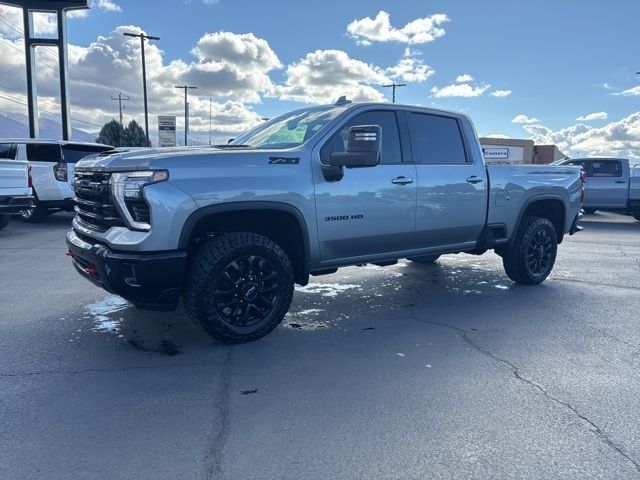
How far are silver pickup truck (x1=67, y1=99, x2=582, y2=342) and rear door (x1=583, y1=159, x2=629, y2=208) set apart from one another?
36.6 feet

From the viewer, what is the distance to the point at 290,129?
4.96m

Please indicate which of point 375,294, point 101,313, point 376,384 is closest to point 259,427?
point 376,384

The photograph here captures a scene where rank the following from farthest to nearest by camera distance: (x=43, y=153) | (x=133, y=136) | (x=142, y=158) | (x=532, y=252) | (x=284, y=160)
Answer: (x=133, y=136) < (x=43, y=153) < (x=532, y=252) < (x=284, y=160) < (x=142, y=158)

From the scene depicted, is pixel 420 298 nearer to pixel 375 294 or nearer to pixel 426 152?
pixel 375 294

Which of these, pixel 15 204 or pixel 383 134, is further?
pixel 15 204

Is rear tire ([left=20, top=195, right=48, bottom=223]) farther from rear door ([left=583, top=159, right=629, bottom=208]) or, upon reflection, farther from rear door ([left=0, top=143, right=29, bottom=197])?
rear door ([left=583, top=159, right=629, bottom=208])

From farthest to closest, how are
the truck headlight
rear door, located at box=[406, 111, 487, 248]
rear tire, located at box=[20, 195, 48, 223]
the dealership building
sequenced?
the dealership building < rear tire, located at box=[20, 195, 48, 223] < rear door, located at box=[406, 111, 487, 248] < the truck headlight

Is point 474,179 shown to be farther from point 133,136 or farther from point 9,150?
point 133,136

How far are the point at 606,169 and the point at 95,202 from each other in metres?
15.4

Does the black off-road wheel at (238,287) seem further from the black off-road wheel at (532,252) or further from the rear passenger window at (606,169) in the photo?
the rear passenger window at (606,169)

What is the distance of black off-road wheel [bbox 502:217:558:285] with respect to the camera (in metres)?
6.22

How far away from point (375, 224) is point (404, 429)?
225 cm

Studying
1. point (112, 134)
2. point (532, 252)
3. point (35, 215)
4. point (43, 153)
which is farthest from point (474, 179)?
point (112, 134)

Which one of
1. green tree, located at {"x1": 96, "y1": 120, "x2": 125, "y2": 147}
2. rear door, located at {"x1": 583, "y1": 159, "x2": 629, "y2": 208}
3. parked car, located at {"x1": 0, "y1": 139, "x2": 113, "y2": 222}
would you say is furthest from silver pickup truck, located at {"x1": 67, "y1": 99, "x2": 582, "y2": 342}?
green tree, located at {"x1": 96, "y1": 120, "x2": 125, "y2": 147}
